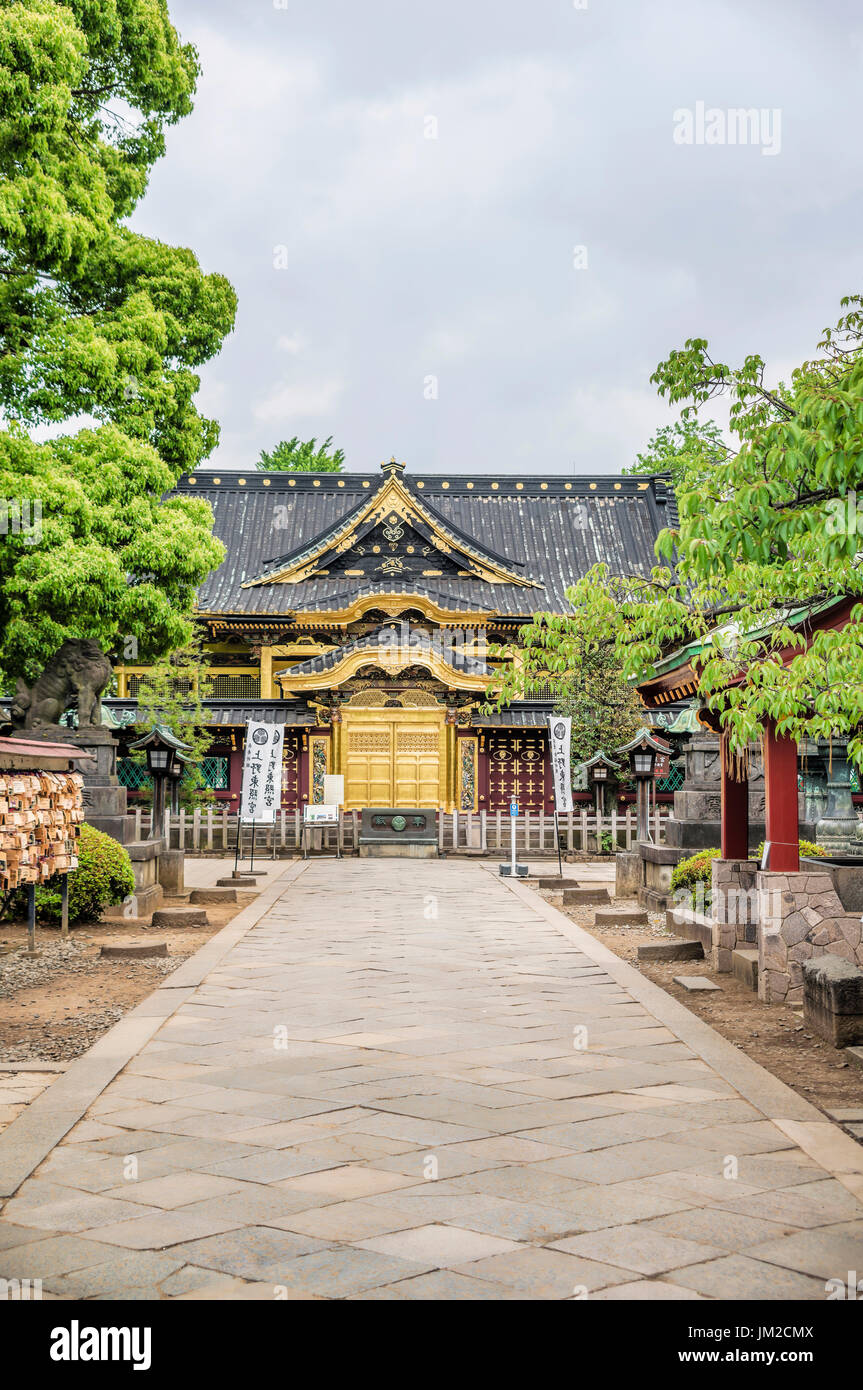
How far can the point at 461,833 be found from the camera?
23.7m

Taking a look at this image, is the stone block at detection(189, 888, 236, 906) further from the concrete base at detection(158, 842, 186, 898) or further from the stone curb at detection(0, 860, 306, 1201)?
the stone curb at detection(0, 860, 306, 1201)

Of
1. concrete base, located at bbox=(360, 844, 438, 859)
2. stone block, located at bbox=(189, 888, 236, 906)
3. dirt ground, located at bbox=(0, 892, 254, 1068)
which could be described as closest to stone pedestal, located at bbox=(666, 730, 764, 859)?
dirt ground, located at bbox=(0, 892, 254, 1068)

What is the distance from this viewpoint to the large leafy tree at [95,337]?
12469 millimetres

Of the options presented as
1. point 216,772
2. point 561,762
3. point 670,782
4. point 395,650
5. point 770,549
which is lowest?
point 670,782

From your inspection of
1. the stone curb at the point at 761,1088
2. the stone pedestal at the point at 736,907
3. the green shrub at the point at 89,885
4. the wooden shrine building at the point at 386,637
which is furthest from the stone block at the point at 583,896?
the wooden shrine building at the point at 386,637

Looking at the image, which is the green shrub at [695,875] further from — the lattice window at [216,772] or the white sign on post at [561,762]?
the lattice window at [216,772]

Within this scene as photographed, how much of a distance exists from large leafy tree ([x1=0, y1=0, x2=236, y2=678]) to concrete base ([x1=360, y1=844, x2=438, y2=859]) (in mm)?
8296

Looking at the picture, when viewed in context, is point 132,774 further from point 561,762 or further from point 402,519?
point 561,762

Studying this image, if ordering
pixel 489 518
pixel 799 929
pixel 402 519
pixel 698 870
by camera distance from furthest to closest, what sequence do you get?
pixel 489 518 < pixel 402 519 < pixel 698 870 < pixel 799 929

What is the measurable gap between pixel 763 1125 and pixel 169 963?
6122 millimetres

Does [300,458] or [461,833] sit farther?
[300,458]

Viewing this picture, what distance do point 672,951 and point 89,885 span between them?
6103 millimetres

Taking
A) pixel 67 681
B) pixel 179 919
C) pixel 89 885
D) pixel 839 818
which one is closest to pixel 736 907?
pixel 179 919

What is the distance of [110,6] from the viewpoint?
13.9 meters
